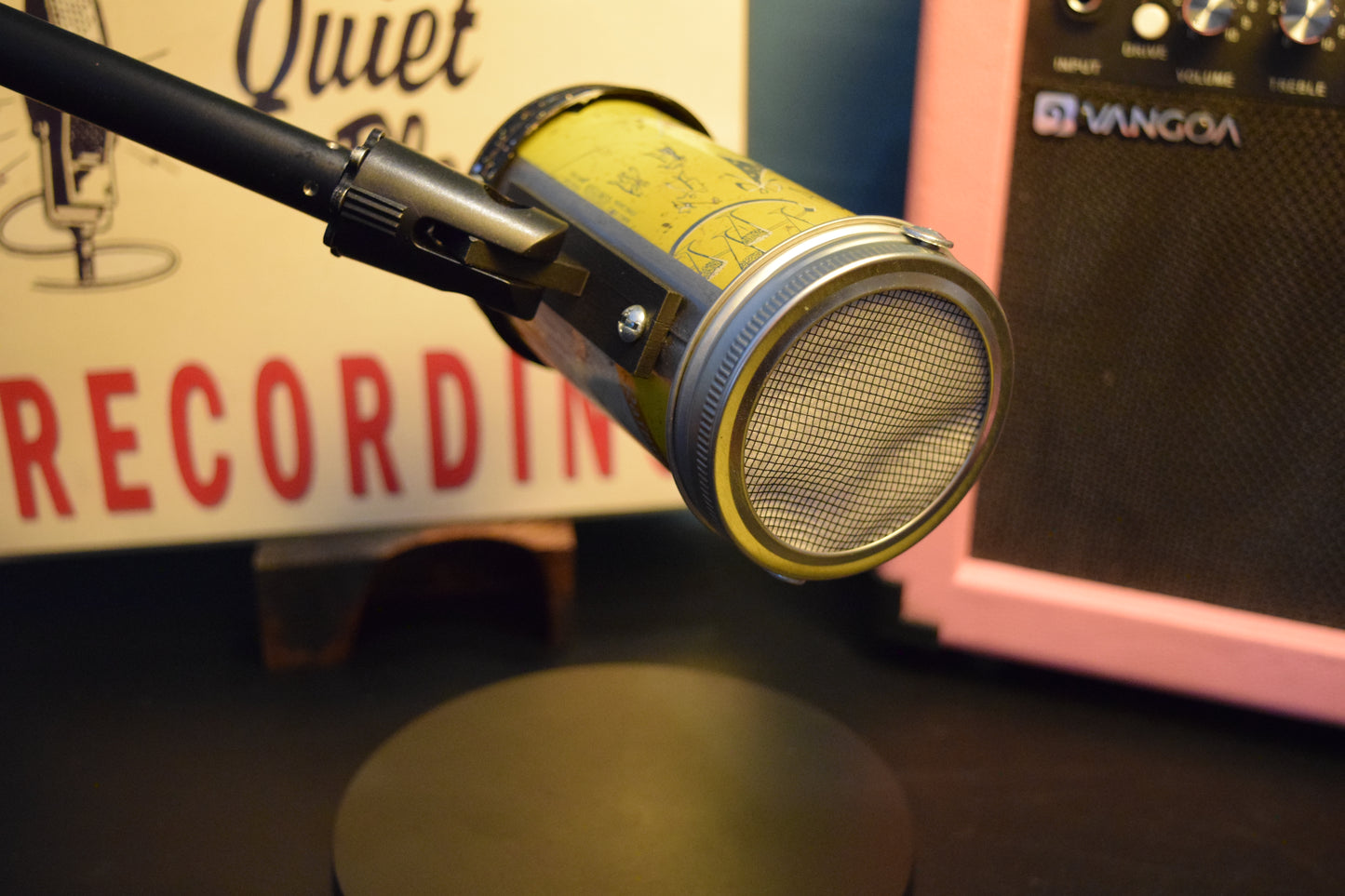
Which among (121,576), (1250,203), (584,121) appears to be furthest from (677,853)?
(121,576)

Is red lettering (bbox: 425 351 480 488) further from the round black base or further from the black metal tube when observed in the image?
the black metal tube

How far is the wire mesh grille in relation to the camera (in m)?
0.39

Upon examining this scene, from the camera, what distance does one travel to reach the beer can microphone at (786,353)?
1.22 feet

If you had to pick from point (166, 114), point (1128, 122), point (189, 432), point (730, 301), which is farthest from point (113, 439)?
point (1128, 122)

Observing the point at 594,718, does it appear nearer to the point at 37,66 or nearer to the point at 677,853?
the point at 677,853

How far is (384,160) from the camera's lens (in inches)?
16.0

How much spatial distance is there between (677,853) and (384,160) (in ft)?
1.16

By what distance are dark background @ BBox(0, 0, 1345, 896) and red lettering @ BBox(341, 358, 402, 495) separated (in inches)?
4.2

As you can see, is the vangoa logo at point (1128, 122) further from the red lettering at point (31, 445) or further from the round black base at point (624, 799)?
the red lettering at point (31, 445)

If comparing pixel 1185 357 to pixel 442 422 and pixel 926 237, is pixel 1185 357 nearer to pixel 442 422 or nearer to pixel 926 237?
pixel 926 237

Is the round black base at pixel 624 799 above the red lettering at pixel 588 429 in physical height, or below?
below

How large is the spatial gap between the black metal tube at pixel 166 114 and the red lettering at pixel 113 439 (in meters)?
0.41

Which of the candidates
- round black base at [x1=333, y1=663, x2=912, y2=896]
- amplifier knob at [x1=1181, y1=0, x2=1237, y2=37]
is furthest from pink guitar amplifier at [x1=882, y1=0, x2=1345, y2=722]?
round black base at [x1=333, y1=663, x2=912, y2=896]

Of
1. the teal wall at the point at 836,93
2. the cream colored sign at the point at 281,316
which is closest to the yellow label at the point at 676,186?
the cream colored sign at the point at 281,316
